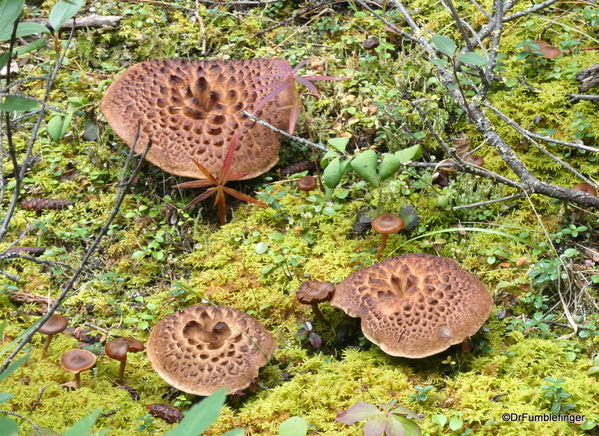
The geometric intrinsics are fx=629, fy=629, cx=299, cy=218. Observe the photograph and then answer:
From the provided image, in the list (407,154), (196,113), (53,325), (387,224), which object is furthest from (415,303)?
(196,113)

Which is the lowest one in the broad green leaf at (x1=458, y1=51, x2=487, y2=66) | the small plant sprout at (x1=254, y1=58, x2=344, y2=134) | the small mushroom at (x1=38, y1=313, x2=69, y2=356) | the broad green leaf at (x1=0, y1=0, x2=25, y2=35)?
the small mushroom at (x1=38, y1=313, x2=69, y2=356)

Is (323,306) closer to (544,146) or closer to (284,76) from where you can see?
(284,76)

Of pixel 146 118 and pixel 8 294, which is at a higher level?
pixel 146 118

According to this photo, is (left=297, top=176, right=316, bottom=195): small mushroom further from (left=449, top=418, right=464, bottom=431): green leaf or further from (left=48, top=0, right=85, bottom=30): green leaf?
(left=48, top=0, right=85, bottom=30): green leaf

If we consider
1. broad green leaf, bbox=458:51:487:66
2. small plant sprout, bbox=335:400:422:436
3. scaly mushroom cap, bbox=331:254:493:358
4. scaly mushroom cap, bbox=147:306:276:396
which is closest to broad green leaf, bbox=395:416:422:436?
small plant sprout, bbox=335:400:422:436

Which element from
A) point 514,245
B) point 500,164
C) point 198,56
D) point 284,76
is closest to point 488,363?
point 514,245

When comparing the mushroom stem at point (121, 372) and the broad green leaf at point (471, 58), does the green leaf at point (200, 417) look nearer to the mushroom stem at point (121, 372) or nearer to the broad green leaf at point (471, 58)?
the mushroom stem at point (121, 372)
